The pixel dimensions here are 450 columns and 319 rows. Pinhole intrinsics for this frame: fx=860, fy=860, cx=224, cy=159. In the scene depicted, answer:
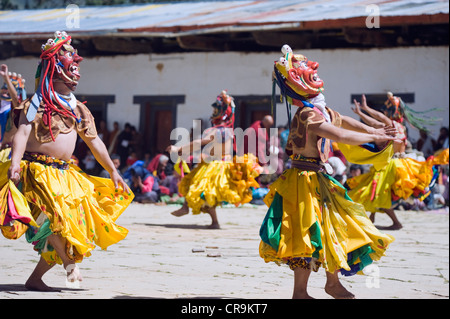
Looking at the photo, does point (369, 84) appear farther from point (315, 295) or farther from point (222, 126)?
point (315, 295)

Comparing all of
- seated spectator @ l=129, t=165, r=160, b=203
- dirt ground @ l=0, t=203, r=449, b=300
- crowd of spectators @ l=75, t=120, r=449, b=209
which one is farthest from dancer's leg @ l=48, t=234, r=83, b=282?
seated spectator @ l=129, t=165, r=160, b=203

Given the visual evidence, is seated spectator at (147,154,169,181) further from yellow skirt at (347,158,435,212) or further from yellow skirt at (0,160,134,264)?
yellow skirt at (0,160,134,264)

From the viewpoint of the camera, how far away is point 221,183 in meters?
10.8

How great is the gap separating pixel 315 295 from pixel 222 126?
5.05 m

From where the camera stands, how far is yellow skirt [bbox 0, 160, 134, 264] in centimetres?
564

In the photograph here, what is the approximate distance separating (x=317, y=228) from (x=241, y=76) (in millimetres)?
12744

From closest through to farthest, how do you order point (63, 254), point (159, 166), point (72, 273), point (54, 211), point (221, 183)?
point (54, 211), point (63, 254), point (72, 273), point (221, 183), point (159, 166)

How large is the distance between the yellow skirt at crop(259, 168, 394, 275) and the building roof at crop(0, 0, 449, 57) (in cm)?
975

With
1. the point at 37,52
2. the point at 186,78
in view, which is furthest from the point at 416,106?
the point at 37,52

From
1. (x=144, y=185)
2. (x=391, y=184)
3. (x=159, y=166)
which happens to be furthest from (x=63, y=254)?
(x=159, y=166)

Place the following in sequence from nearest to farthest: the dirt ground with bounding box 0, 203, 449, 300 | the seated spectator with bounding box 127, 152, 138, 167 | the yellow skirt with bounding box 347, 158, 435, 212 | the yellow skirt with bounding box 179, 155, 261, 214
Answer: the dirt ground with bounding box 0, 203, 449, 300, the yellow skirt with bounding box 179, 155, 261, 214, the yellow skirt with bounding box 347, 158, 435, 212, the seated spectator with bounding box 127, 152, 138, 167

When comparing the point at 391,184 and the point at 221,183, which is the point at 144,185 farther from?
the point at 391,184

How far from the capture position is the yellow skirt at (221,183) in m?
10.7

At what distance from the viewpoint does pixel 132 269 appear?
23.6 ft
